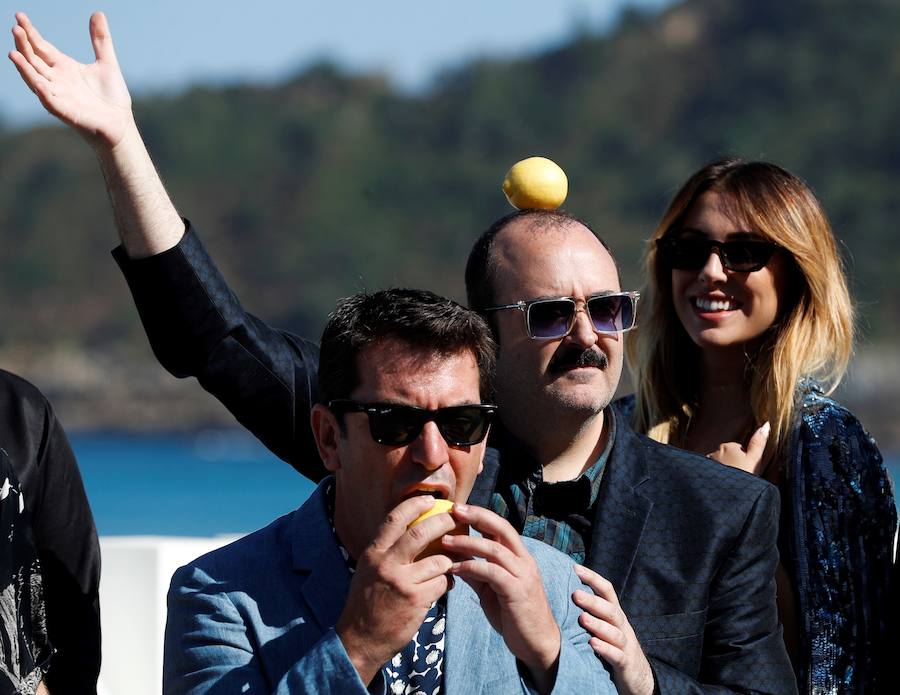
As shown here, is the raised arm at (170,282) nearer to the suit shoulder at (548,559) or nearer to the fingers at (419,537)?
the suit shoulder at (548,559)

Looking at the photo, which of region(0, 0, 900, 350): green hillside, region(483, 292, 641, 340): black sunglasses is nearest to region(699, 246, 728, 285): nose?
region(483, 292, 641, 340): black sunglasses

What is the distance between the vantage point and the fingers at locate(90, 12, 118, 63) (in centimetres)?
326

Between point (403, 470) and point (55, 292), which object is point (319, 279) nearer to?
point (55, 292)

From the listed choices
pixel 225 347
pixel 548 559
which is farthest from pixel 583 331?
pixel 225 347

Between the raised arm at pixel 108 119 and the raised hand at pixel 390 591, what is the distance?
1135 millimetres

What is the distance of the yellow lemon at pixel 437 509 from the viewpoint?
2.53 meters

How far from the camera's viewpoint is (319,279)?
227 ft

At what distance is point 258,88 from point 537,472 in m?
87.6

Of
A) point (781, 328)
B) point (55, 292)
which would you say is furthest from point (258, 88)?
point (781, 328)

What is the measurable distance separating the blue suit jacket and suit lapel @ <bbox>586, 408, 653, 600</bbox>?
0.39 m

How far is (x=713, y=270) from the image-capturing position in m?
3.85

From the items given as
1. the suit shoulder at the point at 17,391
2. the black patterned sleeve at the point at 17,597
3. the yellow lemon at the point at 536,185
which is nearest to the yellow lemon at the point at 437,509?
the black patterned sleeve at the point at 17,597

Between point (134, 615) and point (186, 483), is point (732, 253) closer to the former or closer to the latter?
point (134, 615)

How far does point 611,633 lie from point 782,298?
155cm
